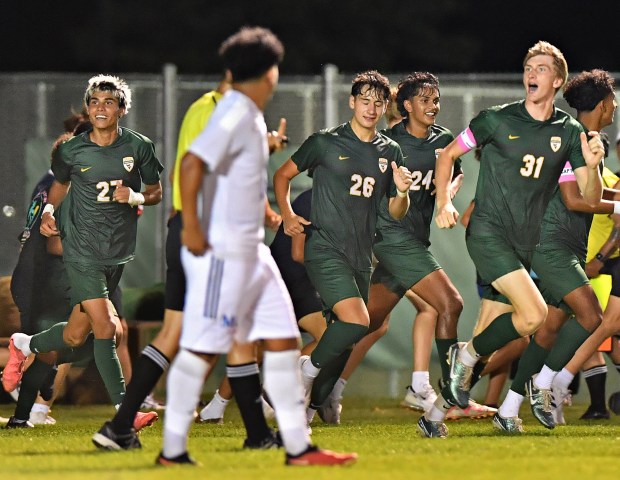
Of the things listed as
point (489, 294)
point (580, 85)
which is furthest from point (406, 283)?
point (580, 85)

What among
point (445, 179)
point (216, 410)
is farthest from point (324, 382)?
point (445, 179)

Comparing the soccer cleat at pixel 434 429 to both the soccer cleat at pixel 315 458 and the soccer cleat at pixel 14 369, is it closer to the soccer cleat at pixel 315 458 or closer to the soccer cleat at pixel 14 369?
the soccer cleat at pixel 315 458

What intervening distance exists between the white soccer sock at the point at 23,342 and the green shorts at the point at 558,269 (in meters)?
3.54

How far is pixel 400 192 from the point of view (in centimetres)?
1105

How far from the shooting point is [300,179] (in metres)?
15.9

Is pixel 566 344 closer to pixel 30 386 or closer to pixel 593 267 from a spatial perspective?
pixel 593 267

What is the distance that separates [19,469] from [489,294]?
3.95 metres

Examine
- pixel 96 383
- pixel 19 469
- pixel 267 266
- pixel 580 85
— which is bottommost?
pixel 96 383

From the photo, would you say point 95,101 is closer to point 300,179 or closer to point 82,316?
point 82,316

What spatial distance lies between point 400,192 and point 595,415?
3.14m

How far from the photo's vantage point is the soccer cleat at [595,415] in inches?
521

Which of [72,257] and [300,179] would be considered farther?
[300,179]

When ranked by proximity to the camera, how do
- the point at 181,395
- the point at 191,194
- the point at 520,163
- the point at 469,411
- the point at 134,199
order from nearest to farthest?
the point at 191,194 < the point at 181,395 < the point at 520,163 < the point at 134,199 < the point at 469,411

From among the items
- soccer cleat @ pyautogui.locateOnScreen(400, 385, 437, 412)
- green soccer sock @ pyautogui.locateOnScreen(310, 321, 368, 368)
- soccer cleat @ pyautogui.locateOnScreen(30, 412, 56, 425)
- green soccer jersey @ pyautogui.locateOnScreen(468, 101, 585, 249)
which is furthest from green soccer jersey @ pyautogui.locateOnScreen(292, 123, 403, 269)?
soccer cleat @ pyautogui.locateOnScreen(30, 412, 56, 425)
